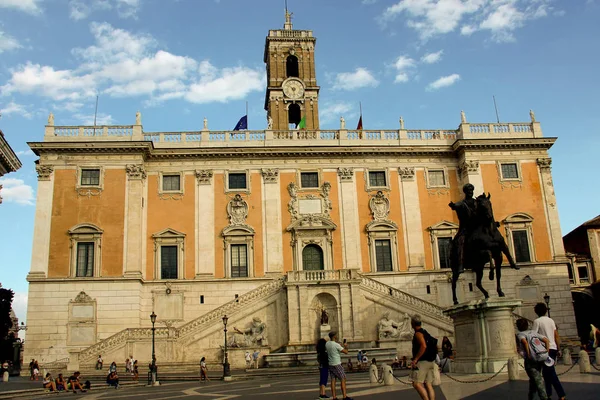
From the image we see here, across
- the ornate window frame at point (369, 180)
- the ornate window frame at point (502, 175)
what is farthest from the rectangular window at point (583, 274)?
the ornate window frame at point (369, 180)

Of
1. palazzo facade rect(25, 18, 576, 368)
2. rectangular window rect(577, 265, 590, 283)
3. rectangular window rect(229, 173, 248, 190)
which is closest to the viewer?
palazzo facade rect(25, 18, 576, 368)

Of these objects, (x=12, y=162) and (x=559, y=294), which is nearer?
(x=12, y=162)

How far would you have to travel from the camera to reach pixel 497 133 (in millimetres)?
41250

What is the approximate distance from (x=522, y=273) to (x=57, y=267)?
28.1 meters

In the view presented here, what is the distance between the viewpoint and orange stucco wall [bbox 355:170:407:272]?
38531 millimetres

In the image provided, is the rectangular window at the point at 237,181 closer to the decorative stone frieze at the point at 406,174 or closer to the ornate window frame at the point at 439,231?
the decorative stone frieze at the point at 406,174

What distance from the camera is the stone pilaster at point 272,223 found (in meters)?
37.8

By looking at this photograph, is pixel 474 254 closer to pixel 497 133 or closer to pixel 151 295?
pixel 151 295

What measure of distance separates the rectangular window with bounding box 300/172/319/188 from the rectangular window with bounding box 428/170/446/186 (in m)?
7.54

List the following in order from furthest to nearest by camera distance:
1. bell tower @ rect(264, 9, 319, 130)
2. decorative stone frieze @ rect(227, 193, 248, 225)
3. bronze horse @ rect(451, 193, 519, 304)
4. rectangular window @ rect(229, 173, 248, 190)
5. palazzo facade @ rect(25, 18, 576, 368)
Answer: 1. bell tower @ rect(264, 9, 319, 130)
2. rectangular window @ rect(229, 173, 248, 190)
3. decorative stone frieze @ rect(227, 193, 248, 225)
4. palazzo facade @ rect(25, 18, 576, 368)
5. bronze horse @ rect(451, 193, 519, 304)

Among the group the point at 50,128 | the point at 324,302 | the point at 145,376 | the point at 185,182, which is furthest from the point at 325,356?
the point at 50,128

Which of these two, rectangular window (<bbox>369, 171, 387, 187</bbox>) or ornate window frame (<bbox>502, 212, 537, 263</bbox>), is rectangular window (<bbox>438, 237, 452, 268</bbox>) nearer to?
ornate window frame (<bbox>502, 212, 537, 263</bbox>)

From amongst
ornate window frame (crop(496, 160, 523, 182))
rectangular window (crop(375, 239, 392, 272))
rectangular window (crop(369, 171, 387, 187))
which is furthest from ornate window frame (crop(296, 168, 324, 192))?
ornate window frame (crop(496, 160, 523, 182))

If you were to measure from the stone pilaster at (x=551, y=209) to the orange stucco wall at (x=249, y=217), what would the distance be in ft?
60.3
